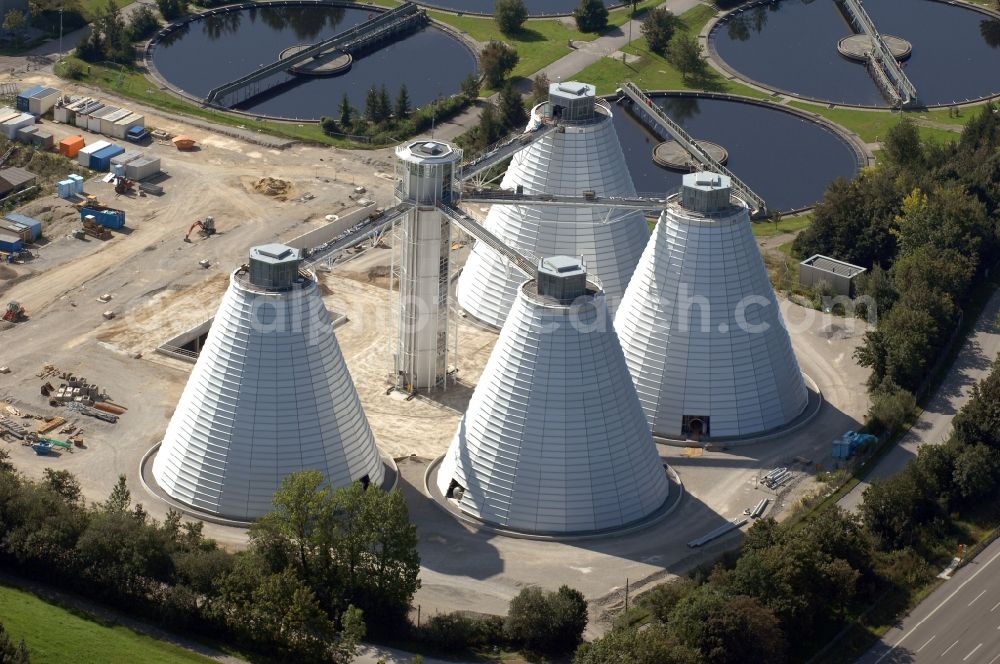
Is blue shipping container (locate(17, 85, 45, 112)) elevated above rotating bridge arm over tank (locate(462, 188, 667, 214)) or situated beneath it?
situated beneath

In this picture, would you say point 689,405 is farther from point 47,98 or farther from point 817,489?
point 47,98

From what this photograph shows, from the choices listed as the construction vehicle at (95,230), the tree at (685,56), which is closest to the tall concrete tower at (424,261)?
the construction vehicle at (95,230)

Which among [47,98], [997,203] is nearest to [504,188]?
[997,203]

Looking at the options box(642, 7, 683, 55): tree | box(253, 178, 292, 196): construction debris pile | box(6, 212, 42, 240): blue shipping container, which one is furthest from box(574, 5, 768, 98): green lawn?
box(6, 212, 42, 240): blue shipping container

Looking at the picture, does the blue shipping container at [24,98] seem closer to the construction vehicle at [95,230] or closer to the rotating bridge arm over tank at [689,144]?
the construction vehicle at [95,230]

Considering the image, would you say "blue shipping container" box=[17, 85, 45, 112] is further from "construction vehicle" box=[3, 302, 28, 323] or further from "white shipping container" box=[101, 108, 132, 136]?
"construction vehicle" box=[3, 302, 28, 323]

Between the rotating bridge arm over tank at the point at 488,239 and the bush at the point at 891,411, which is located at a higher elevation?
the rotating bridge arm over tank at the point at 488,239

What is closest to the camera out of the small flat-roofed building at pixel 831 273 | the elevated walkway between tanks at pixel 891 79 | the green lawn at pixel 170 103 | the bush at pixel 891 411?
the bush at pixel 891 411
